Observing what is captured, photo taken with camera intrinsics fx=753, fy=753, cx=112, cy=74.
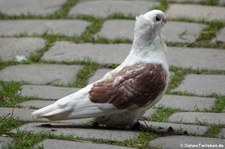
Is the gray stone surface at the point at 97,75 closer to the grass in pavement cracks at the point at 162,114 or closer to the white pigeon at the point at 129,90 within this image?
the grass in pavement cracks at the point at 162,114

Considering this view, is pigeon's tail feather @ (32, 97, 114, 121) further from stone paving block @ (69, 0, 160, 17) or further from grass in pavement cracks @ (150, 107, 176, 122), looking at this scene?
stone paving block @ (69, 0, 160, 17)

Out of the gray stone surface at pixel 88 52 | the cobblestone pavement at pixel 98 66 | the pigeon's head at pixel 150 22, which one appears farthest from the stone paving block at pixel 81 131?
the gray stone surface at pixel 88 52

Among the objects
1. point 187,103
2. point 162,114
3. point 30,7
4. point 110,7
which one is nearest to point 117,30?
point 110,7

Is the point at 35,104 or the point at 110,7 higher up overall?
the point at 110,7

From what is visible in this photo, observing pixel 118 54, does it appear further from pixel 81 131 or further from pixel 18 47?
pixel 81 131

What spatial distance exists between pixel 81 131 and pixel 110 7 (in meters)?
3.15

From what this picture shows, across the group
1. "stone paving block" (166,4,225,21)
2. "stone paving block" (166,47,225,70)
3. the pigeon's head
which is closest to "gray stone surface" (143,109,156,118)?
the pigeon's head

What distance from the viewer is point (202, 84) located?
5.87 m

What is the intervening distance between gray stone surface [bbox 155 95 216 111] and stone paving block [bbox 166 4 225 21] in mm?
1859

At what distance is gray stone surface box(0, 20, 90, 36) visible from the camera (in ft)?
23.3

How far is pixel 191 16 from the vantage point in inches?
290

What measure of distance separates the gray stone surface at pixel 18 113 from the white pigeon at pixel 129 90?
371 mm

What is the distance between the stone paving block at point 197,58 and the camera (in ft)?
20.5

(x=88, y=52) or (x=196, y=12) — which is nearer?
(x=88, y=52)
